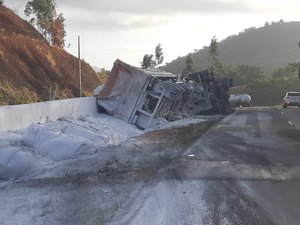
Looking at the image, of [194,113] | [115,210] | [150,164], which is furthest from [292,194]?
[194,113]

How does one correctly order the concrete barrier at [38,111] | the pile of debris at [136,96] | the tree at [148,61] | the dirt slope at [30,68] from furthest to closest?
the tree at [148,61] < the dirt slope at [30,68] < the pile of debris at [136,96] < the concrete barrier at [38,111]

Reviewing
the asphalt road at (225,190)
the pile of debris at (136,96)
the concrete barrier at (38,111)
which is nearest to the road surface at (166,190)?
the asphalt road at (225,190)

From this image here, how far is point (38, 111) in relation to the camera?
61.8 ft

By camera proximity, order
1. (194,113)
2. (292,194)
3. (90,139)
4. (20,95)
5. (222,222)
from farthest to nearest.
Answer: (194,113) → (20,95) → (90,139) → (292,194) → (222,222)

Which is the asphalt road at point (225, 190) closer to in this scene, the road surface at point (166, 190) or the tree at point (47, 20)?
the road surface at point (166, 190)

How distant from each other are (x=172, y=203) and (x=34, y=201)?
225 centimetres

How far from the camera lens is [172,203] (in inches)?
339

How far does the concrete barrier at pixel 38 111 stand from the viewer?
16188 mm

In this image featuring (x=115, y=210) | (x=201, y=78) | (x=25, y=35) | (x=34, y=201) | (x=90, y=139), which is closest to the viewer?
(x=115, y=210)

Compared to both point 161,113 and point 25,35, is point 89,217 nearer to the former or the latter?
point 161,113

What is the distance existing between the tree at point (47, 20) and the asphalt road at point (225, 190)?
36.8 m

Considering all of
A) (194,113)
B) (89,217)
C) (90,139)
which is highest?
(89,217)

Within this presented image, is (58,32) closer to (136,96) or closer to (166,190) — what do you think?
(136,96)

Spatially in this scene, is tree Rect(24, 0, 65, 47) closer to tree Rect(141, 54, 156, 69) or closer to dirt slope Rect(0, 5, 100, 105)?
dirt slope Rect(0, 5, 100, 105)
